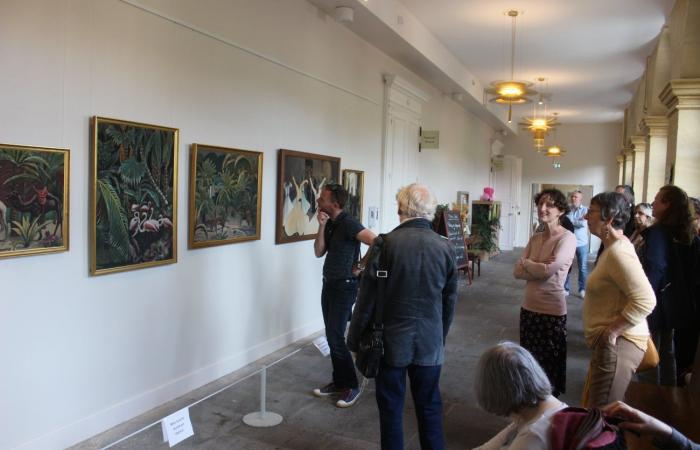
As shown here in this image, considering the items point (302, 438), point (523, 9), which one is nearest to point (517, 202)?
point (523, 9)

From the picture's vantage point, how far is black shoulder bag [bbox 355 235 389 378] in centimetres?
292

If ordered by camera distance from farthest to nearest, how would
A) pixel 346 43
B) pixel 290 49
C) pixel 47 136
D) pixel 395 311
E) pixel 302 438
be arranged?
pixel 346 43 → pixel 290 49 → pixel 302 438 → pixel 47 136 → pixel 395 311

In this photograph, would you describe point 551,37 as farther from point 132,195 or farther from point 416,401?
point 416,401

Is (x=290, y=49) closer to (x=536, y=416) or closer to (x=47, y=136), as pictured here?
(x=47, y=136)

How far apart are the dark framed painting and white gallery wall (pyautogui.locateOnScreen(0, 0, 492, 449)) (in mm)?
102

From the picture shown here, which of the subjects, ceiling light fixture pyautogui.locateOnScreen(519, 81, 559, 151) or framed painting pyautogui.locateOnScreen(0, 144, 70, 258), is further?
ceiling light fixture pyautogui.locateOnScreen(519, 81, 559, 151)

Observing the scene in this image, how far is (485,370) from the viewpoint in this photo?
1935 mm

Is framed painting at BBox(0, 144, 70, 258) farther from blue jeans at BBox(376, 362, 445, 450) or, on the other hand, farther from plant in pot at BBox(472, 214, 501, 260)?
plant in pot at BBox(472, 214, 501, 260)

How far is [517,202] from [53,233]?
700 inches

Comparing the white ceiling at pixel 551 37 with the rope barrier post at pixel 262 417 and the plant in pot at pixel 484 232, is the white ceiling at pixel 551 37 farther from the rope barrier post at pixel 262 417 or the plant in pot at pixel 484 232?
the rope barrier post at pixel 262 417

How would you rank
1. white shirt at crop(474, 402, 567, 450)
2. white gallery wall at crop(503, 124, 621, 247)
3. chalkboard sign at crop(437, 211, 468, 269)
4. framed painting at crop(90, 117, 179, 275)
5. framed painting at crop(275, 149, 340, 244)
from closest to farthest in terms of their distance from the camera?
1. white shirt at crop(474, 402, 567, 450)
2. framed painting at crop(90, 117, 179, 275)
3. framed painting at crop(275, 149, 340, 244)
4. chalkboard sign at crop(437, 211, 468, 269)
5. white gallery wall at crop(503, 124, 621, 247)

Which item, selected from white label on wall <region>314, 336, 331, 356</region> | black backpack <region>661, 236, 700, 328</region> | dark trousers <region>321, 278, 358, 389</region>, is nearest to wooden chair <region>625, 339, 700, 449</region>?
black backpack <region>661, 236, 700, 328</region>

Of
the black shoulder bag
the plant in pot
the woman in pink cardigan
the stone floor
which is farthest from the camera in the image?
the plant in pot

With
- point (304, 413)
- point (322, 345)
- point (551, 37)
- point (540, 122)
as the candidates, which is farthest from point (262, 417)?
point (540, 122)
